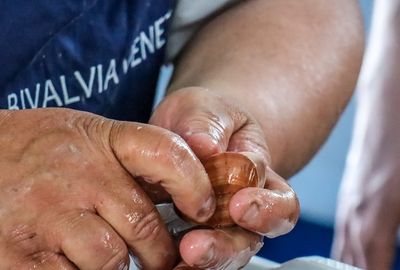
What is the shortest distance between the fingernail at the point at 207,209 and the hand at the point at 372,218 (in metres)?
0.48

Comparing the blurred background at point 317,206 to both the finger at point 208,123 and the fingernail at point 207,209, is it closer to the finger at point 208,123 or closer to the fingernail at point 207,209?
the finger at point 208,123

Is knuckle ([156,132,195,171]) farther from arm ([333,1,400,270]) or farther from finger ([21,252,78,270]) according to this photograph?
arm ([333,1,400,270])

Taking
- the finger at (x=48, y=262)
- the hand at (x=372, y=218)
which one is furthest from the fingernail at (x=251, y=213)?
the hand at (x=372, y=218)

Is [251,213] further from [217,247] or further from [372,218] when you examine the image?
[372,218]

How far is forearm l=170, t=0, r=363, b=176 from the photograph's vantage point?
2.56ft

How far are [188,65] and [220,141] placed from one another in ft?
0.79

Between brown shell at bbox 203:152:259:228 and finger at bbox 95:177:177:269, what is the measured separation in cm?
4

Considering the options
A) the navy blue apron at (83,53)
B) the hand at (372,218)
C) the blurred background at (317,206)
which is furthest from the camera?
the blurred background at (317,206)

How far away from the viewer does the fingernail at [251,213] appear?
0.54 meters

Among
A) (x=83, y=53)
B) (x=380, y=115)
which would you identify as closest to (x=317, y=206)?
(x=380, y=115)

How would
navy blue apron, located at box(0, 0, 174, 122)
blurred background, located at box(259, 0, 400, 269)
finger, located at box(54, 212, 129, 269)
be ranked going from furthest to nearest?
blurred background, located at box(259, 0, 400, 269) → navy blue apron, located at box(0, 0, 174, 122) → finger, located at box(54, 212, 129, 269)

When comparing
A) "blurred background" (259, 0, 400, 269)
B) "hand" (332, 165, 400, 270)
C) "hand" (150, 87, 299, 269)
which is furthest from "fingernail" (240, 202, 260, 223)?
"blurred background" (259, 0, 400, 269)

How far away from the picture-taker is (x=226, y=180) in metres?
0.55

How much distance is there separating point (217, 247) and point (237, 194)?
0.12 feet
